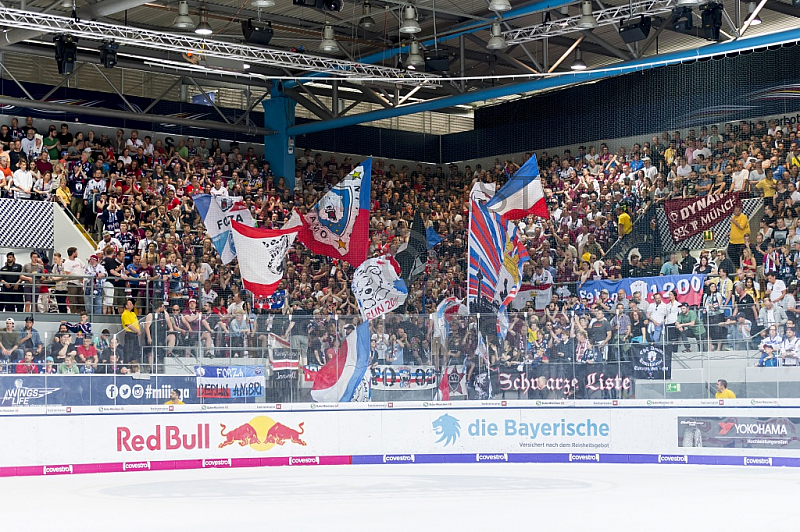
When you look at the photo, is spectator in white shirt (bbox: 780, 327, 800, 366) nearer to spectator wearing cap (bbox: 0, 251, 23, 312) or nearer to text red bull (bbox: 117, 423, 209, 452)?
text red bull (bbox: 117, 423, 209, 452)

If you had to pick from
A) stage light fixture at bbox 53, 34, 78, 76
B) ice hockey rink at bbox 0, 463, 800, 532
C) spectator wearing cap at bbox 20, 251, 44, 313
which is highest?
stage light fixture at bbox 53, 34, 78, 76

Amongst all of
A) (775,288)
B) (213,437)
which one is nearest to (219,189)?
(213,437)

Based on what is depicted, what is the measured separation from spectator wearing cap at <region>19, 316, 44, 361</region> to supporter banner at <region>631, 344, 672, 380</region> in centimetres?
1029

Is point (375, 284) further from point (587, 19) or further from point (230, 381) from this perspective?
point (587, 19)

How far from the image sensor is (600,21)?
21406mm

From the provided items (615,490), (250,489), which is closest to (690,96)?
(615,490)

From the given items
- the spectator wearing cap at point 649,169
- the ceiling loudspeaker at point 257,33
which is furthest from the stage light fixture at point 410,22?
the spectator wearing cap at point 649,169

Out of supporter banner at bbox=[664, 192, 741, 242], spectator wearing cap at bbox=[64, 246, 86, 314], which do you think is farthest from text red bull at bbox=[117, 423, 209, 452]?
supporter banner at bbox=[664, 192, 741, 242]

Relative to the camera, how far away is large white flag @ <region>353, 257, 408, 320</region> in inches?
848

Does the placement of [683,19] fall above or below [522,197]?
above

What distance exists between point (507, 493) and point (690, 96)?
15.4 meters

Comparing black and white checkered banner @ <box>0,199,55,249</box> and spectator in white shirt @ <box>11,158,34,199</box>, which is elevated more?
spectator in white shirt @ <box>11,158,34,199</box>

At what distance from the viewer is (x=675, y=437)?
1919 centimetres

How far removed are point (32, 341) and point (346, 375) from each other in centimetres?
546
